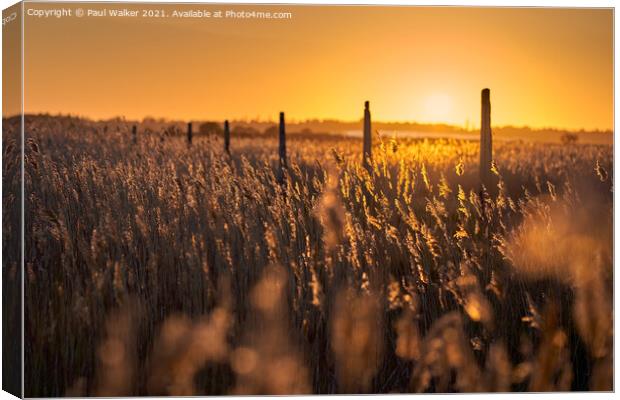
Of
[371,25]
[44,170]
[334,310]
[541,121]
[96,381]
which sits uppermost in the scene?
[371,25]

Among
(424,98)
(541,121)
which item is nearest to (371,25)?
(424,98)

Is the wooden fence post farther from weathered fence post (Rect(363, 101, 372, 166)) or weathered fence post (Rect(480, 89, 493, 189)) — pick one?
weathered fence post (Rect(480, 89, 493, 189))

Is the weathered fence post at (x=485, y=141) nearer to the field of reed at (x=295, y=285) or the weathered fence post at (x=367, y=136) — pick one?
the field of reed at (x=295, y=285)

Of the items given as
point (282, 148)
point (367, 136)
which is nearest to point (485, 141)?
point (367, 136)

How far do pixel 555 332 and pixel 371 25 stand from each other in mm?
1716

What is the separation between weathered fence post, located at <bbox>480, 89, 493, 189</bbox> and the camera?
14.4 feet

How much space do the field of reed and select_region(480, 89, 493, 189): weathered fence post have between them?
0.98 ft

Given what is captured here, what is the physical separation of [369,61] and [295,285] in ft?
3.83

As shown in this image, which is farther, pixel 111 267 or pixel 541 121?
pixel 541 121

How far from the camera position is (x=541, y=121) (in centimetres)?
441

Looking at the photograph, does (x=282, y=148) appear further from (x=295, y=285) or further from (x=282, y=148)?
(x=295, y=285)

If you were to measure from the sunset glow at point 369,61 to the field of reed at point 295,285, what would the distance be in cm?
29

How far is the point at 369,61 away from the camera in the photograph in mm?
4172

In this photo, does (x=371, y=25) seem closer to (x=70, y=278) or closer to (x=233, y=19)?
(x=233, y=19)
